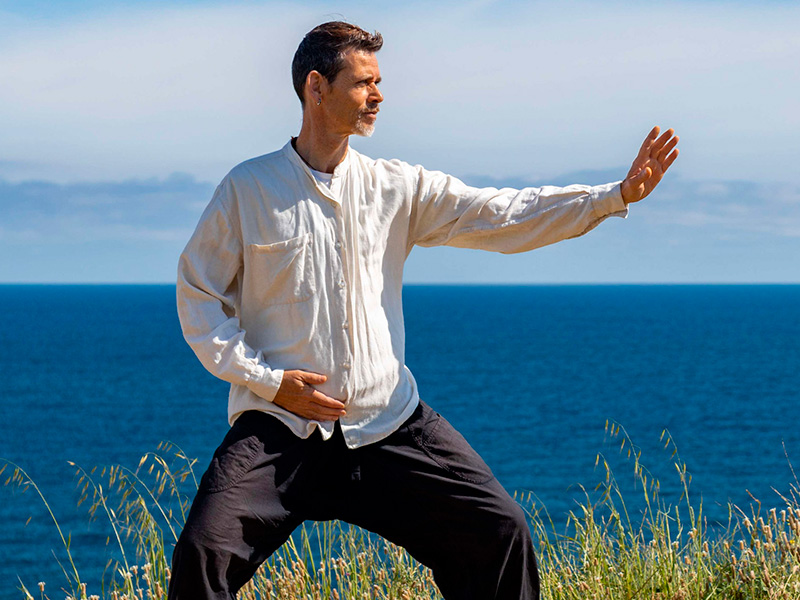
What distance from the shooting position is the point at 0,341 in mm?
103438

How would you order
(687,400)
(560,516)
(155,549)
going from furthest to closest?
(687,400) < (560,516) < (155,549)

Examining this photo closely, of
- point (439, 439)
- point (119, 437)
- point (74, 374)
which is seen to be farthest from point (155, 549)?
point (74, 374)

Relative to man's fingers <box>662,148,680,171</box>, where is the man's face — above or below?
above

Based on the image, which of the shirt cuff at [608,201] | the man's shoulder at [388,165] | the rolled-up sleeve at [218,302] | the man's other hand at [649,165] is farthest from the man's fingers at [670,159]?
the rolled-up sleeve at [218,302]

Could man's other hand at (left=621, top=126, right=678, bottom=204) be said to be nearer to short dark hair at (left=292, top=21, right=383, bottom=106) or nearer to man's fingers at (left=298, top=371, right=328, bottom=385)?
short dark hair at (left=292, top=21, right=383, bottom=106)

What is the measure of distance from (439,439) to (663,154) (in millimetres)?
1216

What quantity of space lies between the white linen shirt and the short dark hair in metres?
0.30

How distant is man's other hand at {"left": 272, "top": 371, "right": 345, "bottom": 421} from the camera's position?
305 cm

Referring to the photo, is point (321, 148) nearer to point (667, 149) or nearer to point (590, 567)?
point (667, 149)

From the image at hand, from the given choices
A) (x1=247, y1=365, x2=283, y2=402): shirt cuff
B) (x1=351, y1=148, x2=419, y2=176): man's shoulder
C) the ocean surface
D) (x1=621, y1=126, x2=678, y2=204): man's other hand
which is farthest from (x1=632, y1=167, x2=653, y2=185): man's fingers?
the ocean surface

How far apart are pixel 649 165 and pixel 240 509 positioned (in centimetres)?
173

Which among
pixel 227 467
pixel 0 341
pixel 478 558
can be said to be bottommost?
pixel 0 341

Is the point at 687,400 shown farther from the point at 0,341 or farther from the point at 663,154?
the point at 0,341

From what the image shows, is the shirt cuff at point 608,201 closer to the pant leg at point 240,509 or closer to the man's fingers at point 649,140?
the man's fingers at point 649,140
